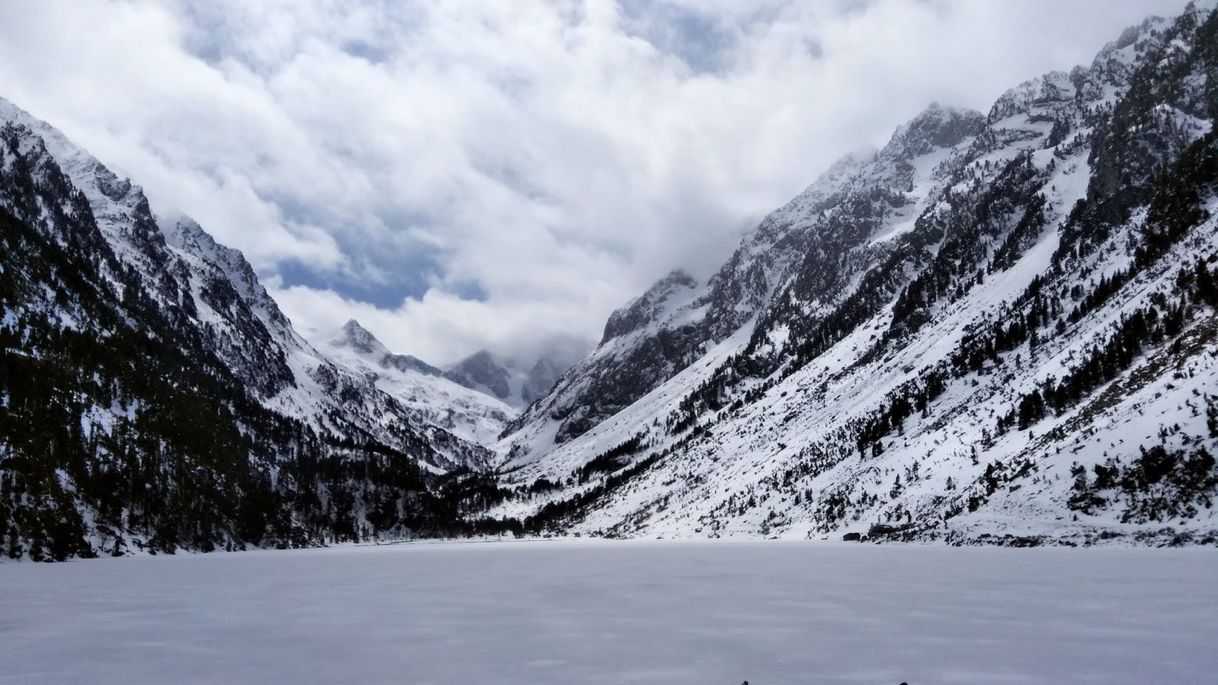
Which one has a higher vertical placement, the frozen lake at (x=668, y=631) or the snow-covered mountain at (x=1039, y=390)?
the snow-covered mountain at (x=1039, y=390)

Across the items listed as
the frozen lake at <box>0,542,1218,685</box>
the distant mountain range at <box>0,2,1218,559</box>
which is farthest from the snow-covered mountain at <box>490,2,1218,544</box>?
the frozen lake at <box>0,542,1218,685</box>

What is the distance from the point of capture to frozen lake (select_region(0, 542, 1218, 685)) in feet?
43.2

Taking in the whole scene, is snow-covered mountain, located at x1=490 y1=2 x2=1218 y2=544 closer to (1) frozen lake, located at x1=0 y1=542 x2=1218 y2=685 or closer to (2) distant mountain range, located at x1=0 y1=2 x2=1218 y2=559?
(2) distant mountain range, located at x1=0 y1=2 x2=1218 y2=559

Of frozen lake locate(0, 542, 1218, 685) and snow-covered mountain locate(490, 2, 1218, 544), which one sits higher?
snow-covered mountain locate(490, 2, 1218, 544)

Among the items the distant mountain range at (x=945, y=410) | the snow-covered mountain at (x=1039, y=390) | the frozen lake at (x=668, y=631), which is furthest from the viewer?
the distant mountain range at (x=945, y=410)

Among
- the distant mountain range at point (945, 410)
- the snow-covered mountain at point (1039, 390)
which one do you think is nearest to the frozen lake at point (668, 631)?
the snow-covered mountain at point (1039, 390)

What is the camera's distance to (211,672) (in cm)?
1402

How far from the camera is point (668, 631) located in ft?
61.2

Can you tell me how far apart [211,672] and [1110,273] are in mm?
127263

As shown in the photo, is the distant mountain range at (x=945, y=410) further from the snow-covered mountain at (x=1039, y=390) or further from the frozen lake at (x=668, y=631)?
the frozen lake at (x=668, y=631)

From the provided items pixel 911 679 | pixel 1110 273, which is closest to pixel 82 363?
pixel 911 679

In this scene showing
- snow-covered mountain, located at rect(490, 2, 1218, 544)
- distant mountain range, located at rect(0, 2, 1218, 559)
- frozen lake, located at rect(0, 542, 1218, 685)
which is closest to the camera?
frozen lake, located at rect(0, 542, 1218, 685)

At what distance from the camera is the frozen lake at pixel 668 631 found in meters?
13.2

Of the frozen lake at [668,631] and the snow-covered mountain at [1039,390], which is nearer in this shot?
the frozen lake at [668,631]
